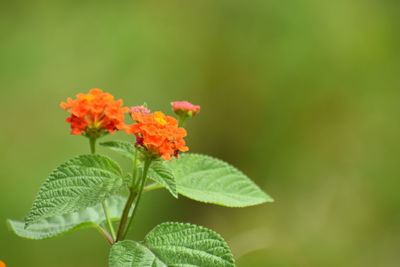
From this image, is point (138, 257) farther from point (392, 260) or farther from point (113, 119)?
point (392, 260)

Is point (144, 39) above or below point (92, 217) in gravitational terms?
above

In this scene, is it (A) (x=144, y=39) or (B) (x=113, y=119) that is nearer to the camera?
(B) (x=113, y=119)

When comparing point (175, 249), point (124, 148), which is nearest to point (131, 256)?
point (175, 249)

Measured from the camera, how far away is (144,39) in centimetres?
261

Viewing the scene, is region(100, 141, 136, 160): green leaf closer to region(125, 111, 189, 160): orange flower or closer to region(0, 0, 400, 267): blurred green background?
region(125, 111, 189, 160): orange flower

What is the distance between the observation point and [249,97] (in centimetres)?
266

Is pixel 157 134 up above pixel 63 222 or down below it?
above

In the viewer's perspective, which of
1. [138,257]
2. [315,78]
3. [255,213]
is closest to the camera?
[138,257]

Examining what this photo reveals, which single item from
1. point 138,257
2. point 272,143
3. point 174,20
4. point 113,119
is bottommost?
point 272,143

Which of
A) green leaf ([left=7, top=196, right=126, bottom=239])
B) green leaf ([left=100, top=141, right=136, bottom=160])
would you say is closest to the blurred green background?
green leaf ([left=7, top=196, right=126, bottom=239])

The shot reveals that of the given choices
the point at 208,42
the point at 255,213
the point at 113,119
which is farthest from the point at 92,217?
the point at 208,42

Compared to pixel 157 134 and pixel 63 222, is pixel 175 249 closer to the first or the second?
pixel 157 134

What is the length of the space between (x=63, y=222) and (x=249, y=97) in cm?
Result: 185

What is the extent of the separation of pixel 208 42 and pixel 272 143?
587mm
